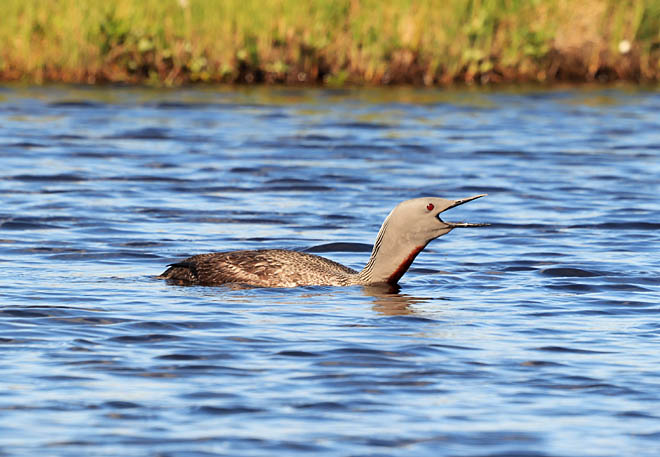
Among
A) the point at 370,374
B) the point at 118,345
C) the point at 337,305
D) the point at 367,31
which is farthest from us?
the point at 367,31

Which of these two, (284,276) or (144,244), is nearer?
(284,276)

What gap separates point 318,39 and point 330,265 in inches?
525

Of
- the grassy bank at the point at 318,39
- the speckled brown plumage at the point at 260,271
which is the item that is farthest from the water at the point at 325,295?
the grassy bank at the point at 318,39

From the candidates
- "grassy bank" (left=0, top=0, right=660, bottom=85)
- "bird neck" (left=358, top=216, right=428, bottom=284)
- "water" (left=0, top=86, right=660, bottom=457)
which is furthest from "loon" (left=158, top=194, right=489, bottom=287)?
Answer: "grassy bank" (left=0, top=0, right=660, bottom=85)

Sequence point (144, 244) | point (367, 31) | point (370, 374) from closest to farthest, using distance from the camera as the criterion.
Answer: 1. point (370, 374)
2. point (144, 244)
3. point (367, 31)

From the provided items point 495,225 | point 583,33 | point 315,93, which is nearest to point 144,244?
point 495,225

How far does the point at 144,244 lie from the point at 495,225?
3497 millimetres

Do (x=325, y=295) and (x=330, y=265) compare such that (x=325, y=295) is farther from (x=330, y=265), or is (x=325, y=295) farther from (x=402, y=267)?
(x=402, y=267)

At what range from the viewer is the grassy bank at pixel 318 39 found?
22406 millimetres

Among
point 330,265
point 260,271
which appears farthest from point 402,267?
point 260,271

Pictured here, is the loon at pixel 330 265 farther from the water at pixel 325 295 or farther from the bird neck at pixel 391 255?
the water at pixel 325 295

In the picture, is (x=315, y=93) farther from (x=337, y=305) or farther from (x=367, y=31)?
(x=337, y=305)

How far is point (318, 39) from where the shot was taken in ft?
74.0

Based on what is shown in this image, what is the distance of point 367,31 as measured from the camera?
22.4 m
